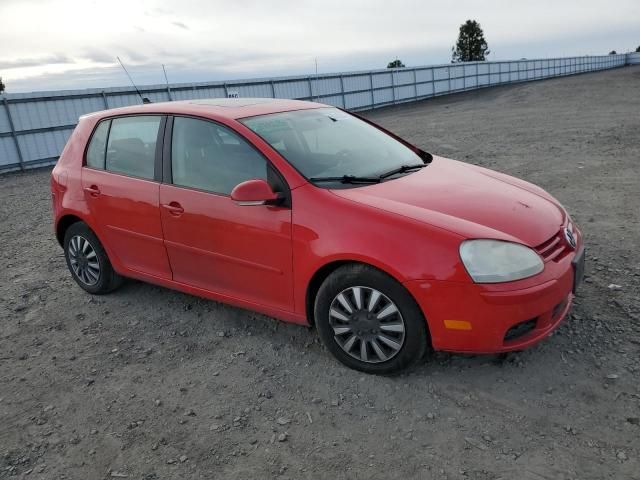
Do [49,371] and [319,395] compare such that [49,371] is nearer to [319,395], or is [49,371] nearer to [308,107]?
[319,395]

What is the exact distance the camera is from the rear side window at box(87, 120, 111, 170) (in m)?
4.38

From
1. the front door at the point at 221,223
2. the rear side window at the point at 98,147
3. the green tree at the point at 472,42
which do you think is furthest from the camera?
the green tree at the point at 472,42

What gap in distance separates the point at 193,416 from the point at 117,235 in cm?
186

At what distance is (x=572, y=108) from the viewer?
59.6 feet

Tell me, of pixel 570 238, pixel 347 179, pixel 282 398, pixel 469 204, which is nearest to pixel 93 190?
pixel 347 179

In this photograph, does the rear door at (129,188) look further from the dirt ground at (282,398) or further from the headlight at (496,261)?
the headlight at (496,261)

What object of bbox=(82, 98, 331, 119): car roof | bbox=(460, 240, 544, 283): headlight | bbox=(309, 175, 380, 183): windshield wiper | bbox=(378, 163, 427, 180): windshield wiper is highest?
bbox=(82, 98, 331, 119): car roof

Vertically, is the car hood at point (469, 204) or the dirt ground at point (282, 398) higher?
the car hood at point (469, 204)

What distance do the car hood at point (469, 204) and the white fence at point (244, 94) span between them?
1001cm

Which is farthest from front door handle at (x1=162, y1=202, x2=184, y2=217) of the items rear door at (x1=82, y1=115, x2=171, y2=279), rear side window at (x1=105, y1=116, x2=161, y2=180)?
rear side window at (x1=105, y1=116, x2=161, y2=180)

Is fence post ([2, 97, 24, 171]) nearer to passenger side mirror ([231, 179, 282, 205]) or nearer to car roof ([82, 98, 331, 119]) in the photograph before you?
car roof ([82, 98, 331, 119])

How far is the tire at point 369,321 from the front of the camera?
2.94m

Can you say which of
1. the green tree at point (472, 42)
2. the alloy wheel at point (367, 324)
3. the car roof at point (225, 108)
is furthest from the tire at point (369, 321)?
the green tree at point (472, 42)

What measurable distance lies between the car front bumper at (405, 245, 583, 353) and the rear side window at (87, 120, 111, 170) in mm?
2899
